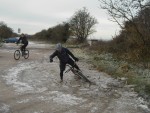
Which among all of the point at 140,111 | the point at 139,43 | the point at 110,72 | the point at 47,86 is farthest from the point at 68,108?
the point at 139,43

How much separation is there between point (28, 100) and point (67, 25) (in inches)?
2314

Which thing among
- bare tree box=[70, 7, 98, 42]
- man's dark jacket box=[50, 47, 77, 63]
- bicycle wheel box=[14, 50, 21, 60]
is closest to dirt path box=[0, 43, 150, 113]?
man's dark jacket box=[50, 47, 77, 63]

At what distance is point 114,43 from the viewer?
30.5 m

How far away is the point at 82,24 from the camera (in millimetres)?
65000

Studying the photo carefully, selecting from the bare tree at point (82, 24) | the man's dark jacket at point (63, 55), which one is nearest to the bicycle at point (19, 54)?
the man's dark jacket at point (63, 55)

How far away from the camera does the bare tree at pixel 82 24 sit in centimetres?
6512

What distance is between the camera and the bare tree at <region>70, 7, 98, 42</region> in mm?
65125

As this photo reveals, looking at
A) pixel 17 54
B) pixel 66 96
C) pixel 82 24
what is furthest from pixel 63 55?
pixel 82 24

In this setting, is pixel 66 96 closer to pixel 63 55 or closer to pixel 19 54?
pixel 63 55

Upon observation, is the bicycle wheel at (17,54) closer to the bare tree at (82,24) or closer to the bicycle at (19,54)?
the bicycle at (19,54)

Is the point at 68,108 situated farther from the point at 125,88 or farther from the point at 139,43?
the point at 139,43

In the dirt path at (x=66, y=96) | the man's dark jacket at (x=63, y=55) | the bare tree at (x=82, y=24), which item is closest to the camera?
the dirt path at (x=66, y=96)

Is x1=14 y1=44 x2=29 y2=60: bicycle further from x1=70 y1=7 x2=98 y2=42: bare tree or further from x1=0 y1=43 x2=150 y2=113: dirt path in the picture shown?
x1=70 y1=7 x2=98 y2=42: bare tree

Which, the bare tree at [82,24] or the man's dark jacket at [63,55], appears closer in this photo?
the man's dark jacket at [63,55]
